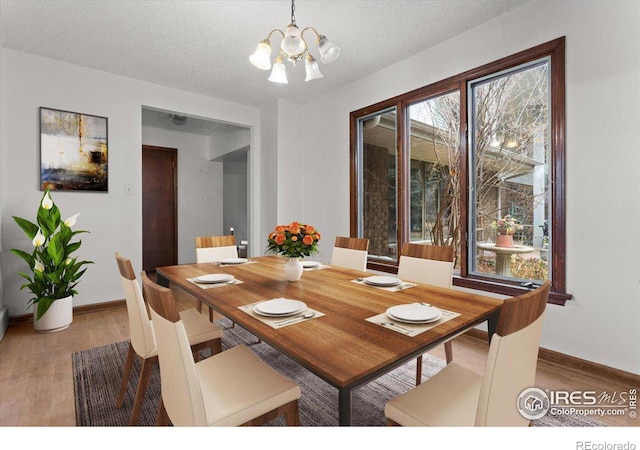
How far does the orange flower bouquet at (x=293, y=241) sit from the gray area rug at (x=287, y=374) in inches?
32.7

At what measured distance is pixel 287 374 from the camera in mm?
2064

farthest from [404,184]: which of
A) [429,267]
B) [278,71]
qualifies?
[278,71]

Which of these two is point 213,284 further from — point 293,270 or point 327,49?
point 327,49

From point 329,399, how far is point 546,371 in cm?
147

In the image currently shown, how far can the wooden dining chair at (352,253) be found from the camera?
2352 millimetres

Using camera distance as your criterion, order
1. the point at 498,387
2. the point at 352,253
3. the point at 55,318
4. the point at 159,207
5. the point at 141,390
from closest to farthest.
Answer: the point at 498,387 → the point at 141,390 → the point at 352,253 → the point at 55,318 → the point at 159,207

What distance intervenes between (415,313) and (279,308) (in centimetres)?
51

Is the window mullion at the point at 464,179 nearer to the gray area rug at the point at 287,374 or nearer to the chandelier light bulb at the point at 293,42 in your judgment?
the gray area rug at the point at 287,374

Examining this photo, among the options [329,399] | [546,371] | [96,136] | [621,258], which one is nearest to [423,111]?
[621,258]

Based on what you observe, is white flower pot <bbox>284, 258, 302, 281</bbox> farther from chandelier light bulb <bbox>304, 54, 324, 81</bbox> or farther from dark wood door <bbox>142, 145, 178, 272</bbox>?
dark wood door <bbox>142, 145, 178, 272</bbox>

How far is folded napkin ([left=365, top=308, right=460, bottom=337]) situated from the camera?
103 centimetres

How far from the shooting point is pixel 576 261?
2.08 meters

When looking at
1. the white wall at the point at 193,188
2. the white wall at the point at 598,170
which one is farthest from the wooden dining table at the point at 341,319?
the white wall at the point at 193,188

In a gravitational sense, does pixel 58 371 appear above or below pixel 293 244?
below
